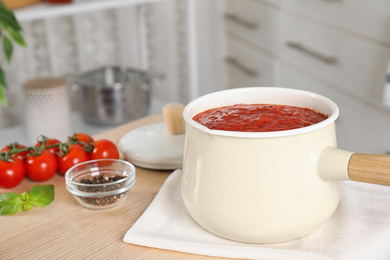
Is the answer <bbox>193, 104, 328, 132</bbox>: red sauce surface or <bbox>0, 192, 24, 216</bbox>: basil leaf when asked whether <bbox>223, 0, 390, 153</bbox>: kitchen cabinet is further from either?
<bbox>0, 192, 24, 216</bbox>: basil leaf

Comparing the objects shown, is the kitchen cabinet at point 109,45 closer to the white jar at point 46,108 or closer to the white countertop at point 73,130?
the white countertop at point 73,130

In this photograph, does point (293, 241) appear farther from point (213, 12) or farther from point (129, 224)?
point (213, 12)

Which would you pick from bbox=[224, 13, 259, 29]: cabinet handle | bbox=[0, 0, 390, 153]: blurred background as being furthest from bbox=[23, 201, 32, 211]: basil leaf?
bbox=[224, 13, 259, 29]: cabinet handle

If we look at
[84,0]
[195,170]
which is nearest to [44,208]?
[195,170]

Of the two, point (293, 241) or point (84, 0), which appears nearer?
point (293, 241)

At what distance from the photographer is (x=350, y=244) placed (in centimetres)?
61

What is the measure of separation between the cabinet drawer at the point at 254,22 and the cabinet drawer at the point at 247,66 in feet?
0.16

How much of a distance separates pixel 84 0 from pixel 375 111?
1.06 m

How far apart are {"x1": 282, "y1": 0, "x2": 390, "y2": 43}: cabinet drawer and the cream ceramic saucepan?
1.13m

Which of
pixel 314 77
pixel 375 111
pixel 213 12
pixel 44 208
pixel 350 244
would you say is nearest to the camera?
pixel 350 244

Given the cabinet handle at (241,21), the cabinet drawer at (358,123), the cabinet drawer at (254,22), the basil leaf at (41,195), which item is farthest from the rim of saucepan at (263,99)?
the cabinet handle at (241,21)

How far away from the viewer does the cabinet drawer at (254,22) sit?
2170mm

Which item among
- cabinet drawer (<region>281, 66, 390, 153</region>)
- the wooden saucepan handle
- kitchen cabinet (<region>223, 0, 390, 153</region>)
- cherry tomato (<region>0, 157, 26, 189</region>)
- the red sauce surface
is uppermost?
the red sauce surface

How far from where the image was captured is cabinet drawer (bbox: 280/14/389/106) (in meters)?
1.71
